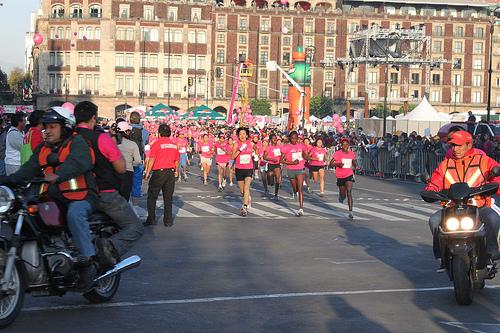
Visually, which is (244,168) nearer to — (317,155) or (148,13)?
(317,155)

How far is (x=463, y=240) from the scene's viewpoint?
→ 9656 mm

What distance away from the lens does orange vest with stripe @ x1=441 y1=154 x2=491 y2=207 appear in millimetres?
10539

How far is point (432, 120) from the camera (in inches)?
2181

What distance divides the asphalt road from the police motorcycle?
24cm

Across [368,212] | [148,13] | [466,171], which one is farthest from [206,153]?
[148,13]

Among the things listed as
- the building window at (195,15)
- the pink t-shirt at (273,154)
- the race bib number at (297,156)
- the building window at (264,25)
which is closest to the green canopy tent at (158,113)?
the building window at (195,15)

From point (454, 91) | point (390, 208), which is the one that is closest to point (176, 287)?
point (390, 208)

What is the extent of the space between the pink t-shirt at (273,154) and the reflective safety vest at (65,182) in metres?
16.9

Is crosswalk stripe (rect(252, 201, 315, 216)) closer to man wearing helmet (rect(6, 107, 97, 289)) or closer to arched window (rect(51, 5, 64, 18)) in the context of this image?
man wearing helmet (rect(6, 107, 97, 289))

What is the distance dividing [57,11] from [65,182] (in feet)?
353

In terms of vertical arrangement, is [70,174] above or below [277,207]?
above

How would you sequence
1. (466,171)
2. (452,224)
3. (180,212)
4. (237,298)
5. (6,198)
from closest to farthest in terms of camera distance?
(6,198)
(452,224)
(237,298)
(466,171)
(180,212)

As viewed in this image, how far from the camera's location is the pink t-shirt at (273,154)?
2628cm

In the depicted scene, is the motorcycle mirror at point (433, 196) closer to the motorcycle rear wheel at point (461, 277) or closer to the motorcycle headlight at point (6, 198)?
the motorcycle rear wheel at point (461, 277)
